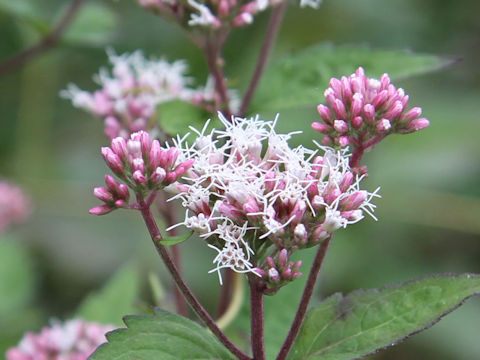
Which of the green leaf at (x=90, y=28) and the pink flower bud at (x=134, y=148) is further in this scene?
the green leaf at (x=90, y=28)

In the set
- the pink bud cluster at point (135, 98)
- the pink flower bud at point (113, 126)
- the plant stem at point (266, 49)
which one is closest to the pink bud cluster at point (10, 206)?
the pink bud cluster at point (135, 98)

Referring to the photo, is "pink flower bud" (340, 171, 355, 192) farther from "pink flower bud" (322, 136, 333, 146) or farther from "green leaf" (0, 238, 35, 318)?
"green leaf" (0, 238, 35, 318)

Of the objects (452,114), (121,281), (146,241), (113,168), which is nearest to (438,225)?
(452,114)

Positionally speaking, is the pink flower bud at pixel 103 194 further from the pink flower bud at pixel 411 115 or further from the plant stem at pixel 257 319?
the pink flower bud at pixel 411 115

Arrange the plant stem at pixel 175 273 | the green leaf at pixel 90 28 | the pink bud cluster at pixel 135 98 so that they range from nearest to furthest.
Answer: the plant stem at pixel 175 273, the pink bud cluster at pixel 135 98, the green leaf at pixel 90 28

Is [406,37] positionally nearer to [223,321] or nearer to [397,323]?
[223,321]

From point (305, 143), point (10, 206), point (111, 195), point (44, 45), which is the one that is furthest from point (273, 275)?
point (10, 206)
